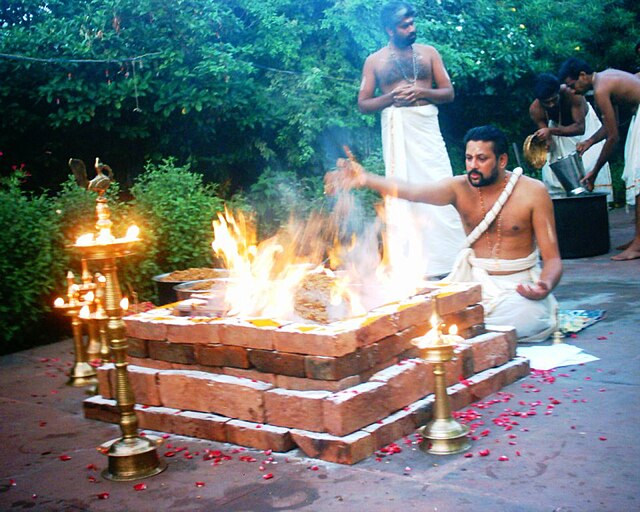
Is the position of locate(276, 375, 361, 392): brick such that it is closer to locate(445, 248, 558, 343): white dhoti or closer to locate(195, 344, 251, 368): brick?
locate(195, 344, 251, 368): brick

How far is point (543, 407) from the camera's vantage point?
13.4 feet

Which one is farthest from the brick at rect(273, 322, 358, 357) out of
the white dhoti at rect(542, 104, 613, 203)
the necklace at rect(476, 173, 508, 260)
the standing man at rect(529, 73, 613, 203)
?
the standing man at rect(529, 73, 613, 203)

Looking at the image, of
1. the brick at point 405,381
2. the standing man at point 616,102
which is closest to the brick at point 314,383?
the brick at point 405,381

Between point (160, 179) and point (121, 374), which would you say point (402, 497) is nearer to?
point (121, 374)

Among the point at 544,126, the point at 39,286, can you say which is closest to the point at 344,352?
the point at 39,286

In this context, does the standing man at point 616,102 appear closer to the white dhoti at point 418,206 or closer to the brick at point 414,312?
the white dhoti at point 418,206

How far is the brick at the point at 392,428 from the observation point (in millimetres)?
3686

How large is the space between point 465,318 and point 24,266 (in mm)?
3522

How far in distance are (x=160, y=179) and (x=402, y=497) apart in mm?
5413

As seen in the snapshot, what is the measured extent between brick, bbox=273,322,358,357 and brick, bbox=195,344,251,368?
240mm

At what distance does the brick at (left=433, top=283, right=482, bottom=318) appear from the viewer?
4.58 m

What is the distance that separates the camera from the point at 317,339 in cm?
378

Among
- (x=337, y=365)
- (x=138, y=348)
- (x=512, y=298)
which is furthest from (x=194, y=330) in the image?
(x=512, y=298)

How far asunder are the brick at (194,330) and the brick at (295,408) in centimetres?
51
